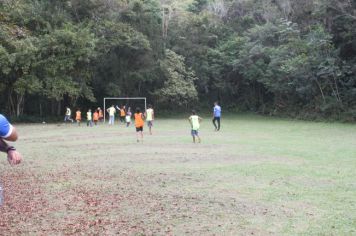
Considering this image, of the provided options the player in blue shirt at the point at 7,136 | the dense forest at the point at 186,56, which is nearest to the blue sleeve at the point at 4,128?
the player in blue shirt at the point at 7,136

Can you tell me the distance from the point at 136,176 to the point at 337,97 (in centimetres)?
2497

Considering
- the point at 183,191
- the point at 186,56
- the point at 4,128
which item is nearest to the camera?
the point at 4,128

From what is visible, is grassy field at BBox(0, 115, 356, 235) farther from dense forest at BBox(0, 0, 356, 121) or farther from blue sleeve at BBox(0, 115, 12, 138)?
dense forest at BBox(0, 0, 356, 121)

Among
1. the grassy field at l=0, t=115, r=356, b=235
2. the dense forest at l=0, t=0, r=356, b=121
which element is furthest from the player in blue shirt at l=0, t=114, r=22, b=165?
the dense forest at l=0, t=0, r=356, b=121

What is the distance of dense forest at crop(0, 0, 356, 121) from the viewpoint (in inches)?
1235

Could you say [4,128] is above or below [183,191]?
above

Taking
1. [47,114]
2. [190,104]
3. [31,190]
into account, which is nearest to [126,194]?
[31,190]

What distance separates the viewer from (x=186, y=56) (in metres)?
42.7

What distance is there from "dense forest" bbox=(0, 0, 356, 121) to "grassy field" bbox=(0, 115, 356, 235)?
14490 millimetres

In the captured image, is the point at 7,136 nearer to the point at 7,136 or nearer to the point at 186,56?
the point at 7,136

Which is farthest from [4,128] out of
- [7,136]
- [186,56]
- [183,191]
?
[186,56]

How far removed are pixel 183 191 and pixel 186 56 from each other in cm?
3461

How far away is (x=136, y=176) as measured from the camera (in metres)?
10.7

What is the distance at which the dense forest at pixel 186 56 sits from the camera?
1235 inches
